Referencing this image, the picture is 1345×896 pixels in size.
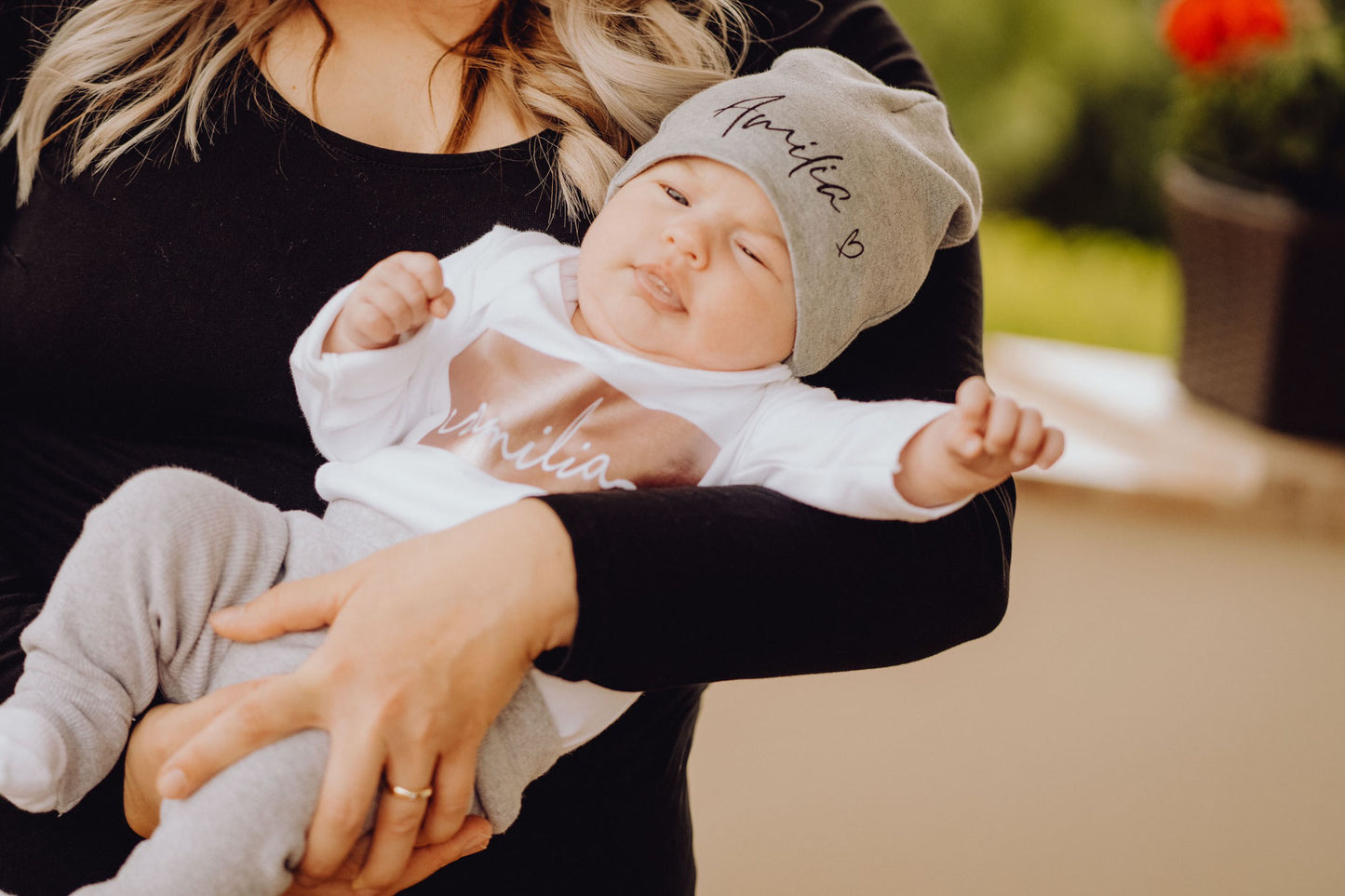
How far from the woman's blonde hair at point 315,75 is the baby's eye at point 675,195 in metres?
0.08

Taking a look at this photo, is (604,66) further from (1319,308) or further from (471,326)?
(1319,308)

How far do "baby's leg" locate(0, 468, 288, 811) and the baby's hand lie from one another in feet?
0.49

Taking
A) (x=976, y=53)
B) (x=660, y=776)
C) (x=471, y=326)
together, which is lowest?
(x=976, y=53)

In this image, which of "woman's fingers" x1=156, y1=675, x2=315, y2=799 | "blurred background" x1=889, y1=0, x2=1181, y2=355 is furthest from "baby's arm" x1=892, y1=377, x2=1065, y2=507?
"blurred background" x1=889, y1=0, x2=1181, y2=355

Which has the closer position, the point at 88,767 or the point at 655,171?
the point at 88,767

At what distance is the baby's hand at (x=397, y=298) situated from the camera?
821 mm

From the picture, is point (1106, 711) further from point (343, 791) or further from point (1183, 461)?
point (343, 791)

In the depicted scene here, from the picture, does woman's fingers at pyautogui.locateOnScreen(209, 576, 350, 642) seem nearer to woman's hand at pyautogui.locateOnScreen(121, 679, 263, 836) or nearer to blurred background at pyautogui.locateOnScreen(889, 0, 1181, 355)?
woman's hand at pyautogui.locateOnScreen(121, 679, 263, 836)

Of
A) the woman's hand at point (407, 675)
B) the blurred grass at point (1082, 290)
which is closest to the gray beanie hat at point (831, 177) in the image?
the woman's hand at point (407, 675)

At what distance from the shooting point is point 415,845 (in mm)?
775

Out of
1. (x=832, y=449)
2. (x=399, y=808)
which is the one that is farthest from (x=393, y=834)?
(x=832, y=449)

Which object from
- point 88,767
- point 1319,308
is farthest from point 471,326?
point 1319,308

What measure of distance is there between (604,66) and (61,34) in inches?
17.8

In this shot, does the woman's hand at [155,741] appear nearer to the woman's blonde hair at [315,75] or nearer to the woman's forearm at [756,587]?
the woman's forearm at [756,587]
